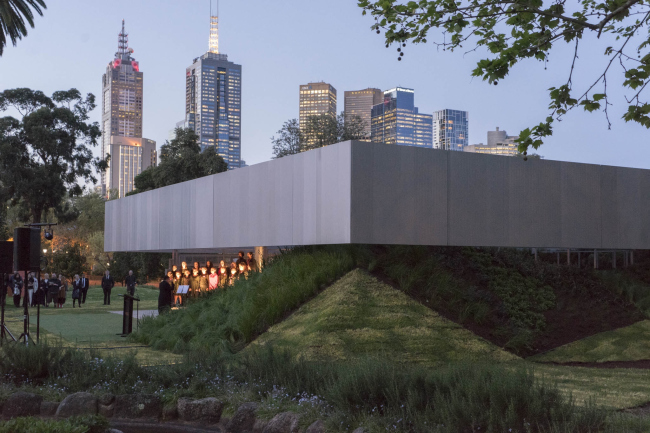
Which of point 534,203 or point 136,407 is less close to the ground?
point 534,203

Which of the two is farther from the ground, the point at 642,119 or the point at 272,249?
the point at 642,119

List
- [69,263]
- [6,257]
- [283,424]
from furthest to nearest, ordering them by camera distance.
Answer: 1. [69,263]
2. [6,257]
3. [283,424]

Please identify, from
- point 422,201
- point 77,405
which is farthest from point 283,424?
point 422,201

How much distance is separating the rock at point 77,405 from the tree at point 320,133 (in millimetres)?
37127

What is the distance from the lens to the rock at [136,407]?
645cm

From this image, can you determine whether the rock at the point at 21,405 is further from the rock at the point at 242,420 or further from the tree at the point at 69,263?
the tree at the point at 69,263

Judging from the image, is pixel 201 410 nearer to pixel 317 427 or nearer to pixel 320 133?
pixel 317 427

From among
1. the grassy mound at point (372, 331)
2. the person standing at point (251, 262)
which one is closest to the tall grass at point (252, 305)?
the grassy mound at point (372, 331)

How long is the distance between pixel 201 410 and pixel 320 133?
38.6 m

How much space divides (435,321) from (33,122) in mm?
37137

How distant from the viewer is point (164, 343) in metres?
12.6

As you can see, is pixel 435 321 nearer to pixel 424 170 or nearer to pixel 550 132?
pixel 424 170

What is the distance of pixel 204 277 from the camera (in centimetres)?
1769

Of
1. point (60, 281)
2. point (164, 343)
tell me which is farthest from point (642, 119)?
point (60, 281)
